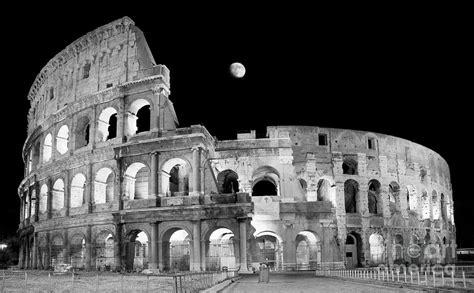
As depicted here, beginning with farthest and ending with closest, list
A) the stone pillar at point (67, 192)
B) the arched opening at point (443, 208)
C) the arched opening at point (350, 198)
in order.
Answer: the arched opening at point (443, 208)
the arched opening at point (350, 198)
the stone pillar at point (67, 192)

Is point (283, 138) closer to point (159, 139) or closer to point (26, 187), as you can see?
point (159, 139)

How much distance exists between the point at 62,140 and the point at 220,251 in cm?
1431

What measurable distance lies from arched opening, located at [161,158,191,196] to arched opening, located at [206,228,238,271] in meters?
3.56

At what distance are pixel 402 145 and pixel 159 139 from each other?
71.2 feet

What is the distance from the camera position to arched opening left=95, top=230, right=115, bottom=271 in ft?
96.2

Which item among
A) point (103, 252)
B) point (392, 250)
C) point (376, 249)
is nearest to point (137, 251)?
point (103, 252)

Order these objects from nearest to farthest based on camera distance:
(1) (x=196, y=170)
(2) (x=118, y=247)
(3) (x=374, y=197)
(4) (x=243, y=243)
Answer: (4) (x=243, y=243) < (1) (x=196, y=170) < (2) (x=118, y=247) < (3) (x=374, y=197)

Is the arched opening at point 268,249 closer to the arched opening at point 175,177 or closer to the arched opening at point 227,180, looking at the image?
the arched opening at point 227,180

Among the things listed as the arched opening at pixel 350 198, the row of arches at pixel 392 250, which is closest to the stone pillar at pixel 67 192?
the row of arches at pixel 392 250

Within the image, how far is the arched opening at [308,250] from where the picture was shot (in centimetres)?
3104

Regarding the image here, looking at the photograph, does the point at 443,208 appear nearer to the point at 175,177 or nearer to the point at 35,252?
the point at 175,177

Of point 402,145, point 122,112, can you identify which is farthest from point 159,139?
point 402,145

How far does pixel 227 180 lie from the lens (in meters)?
34.7

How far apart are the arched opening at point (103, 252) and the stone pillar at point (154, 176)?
401 cm
